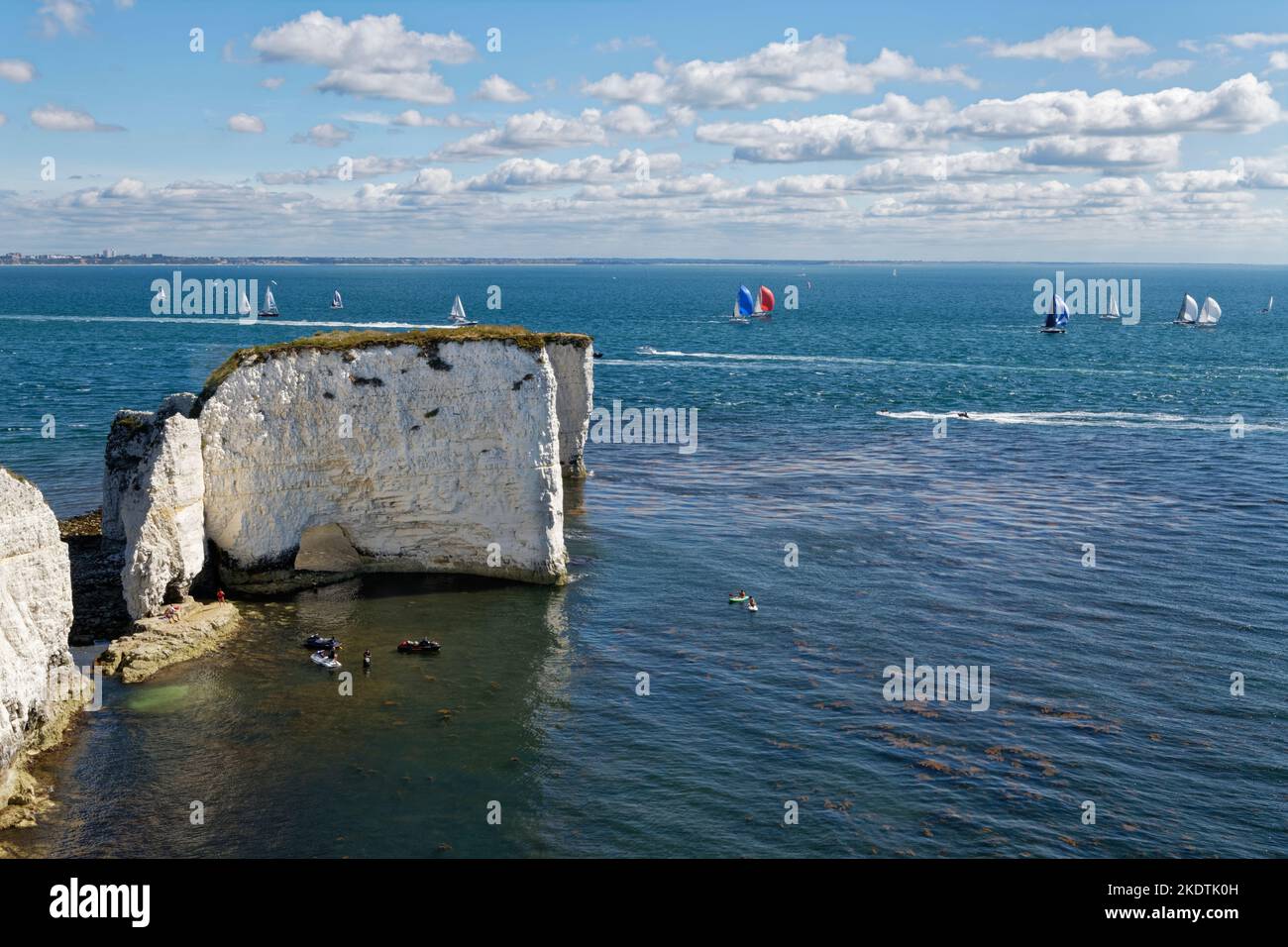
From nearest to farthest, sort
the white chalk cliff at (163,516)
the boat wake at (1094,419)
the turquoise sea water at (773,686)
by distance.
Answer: the turquoise sea water at (773,686) < the white chalk cliff at (163,516) < the boat wake at (1094,419)

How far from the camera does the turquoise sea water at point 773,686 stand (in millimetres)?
27125

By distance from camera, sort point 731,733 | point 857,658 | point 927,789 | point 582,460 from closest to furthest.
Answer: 1. point 927,789
2. point 731,733
3. point 857,658
4. point 582,460

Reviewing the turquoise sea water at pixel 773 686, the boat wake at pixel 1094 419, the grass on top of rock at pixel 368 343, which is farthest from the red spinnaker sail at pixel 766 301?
the grass on top of rock at pixel 368 343

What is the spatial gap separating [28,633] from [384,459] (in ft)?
54.2

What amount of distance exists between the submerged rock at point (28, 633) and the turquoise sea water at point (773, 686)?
1101 mm

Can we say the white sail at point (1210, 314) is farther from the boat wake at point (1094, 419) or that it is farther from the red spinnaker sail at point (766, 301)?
the boat wake at point (1094, 419)

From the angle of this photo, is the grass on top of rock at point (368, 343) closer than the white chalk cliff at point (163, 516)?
No

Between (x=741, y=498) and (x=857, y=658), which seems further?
(x=741, y=498)

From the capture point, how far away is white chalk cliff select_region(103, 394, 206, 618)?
126 ft

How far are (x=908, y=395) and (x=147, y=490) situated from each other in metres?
79.8

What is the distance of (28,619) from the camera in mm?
29656
